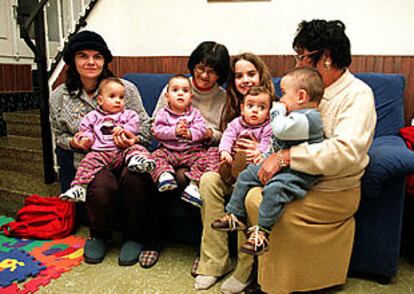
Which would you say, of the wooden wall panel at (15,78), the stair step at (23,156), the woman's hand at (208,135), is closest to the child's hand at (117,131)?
the woman's hand at (208,135)

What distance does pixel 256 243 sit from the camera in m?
1.36

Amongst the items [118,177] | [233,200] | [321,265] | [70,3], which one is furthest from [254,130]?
[70,3]

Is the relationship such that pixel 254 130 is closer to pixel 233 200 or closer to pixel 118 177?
pixel 233 200

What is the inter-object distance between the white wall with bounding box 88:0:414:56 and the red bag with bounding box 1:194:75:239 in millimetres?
1490

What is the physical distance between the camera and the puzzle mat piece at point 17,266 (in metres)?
1.76

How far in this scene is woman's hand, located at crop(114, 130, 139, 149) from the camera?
1965 mm

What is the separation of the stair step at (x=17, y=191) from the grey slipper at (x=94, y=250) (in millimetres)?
783

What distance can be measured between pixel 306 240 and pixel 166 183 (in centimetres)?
71

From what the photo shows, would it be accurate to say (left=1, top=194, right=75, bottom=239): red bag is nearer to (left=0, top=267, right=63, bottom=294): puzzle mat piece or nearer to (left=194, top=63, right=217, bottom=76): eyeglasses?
(left=0, top=267, right=63, bottom=294): puzzle mat piece

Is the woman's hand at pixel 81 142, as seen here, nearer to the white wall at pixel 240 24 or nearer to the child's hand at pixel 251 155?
the child's hand at pixel 251 155

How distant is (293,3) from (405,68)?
85cm

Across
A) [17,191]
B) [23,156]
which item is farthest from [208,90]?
[23,156]

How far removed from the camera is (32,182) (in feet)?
9.34

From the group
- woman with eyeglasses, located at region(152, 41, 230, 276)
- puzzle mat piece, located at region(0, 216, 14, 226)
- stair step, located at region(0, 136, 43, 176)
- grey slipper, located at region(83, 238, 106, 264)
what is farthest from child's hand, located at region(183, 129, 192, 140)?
stair step, located at region(0, 136, 43, 176)
